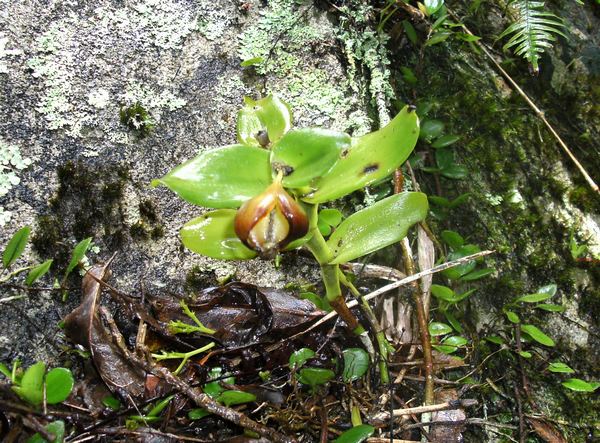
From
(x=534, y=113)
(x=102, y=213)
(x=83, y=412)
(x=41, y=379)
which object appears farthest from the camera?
(x=534, y=113)

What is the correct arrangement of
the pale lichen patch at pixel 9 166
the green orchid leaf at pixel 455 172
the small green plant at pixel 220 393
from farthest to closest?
the green orchid leaf at pixel 455 172 → the pale lichen patch at pixel 9 166 → the small green plant at pixel 220 393

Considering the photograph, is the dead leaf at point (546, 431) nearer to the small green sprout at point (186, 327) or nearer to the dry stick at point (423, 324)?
the dry stick at point (423, 324)

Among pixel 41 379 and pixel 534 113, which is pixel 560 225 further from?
pixel 41 379

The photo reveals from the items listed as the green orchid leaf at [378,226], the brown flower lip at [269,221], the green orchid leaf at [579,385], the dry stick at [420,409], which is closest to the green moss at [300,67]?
the green orchid leaf at [378,226]

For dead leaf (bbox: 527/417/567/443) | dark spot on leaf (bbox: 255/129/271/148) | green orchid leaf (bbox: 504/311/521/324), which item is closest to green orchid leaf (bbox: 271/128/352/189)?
dark spot on leaf (bbox: 255/129/271/148)

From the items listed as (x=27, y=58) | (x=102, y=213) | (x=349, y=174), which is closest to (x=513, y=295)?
(x=349, y=174)

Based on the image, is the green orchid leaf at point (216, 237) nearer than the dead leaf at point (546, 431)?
Yes

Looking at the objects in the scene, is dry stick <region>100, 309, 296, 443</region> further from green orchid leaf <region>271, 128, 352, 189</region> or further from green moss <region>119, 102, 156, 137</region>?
green moss <region>119, 102, 156, 137</region>
